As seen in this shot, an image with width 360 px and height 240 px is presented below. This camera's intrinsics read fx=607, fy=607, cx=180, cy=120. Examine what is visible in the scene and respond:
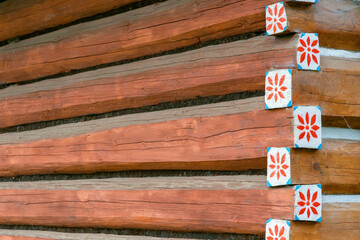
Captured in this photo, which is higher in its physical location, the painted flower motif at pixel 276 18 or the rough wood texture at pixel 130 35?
the rough wood texture at pixel 130 35

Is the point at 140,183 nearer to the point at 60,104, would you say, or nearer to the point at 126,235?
the point at 126,235

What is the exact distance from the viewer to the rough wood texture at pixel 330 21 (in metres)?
3.31

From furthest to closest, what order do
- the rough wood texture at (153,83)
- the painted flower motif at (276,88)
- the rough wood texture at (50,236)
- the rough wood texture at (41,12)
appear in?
the rough wood texture at (41,12), the rough wood texture at (50,236), the rough wood texture at (153,83), the painted flower motif at (276,88)

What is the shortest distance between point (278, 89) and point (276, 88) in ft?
0.05

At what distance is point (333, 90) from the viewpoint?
10.9 feet

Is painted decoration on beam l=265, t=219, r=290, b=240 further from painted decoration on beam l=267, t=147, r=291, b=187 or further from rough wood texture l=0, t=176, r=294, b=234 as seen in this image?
painted decoration on beam l=267, t=147, r=291, b=187

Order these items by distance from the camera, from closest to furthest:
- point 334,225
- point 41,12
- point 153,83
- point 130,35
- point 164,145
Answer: point 334,225 < point 164,145 < point 153,83 < point 130,35 < point 41,12

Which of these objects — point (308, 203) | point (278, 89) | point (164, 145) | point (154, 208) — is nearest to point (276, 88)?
point (278, 89)

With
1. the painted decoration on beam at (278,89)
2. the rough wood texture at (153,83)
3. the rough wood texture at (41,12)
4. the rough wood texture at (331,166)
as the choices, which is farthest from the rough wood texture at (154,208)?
the rough wood texture at (41,12)

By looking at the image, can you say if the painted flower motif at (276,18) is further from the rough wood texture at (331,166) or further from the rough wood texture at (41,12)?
the rough wood texture at (41,12)

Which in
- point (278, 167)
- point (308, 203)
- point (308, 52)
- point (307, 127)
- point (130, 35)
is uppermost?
point (130, 35)

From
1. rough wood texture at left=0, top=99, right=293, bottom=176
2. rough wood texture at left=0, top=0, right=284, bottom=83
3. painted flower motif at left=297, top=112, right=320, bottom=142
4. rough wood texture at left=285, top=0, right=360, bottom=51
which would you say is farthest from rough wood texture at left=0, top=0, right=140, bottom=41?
painted flower motif at left=297, top=112, right=320, bottom=142

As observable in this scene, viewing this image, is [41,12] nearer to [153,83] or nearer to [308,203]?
[153,83]

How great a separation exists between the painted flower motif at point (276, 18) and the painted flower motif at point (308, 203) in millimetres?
892
